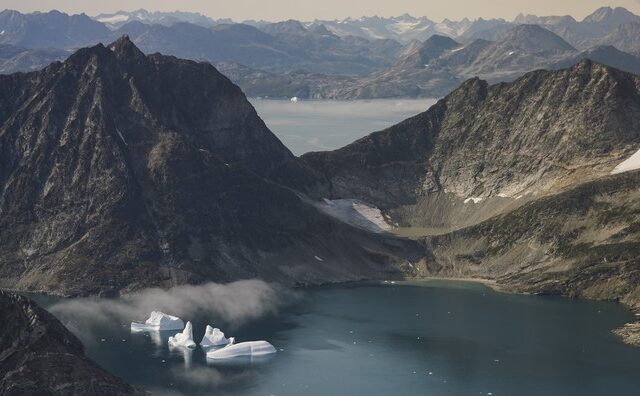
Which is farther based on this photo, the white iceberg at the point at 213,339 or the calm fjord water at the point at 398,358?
the white iceberg at the point at 213,339

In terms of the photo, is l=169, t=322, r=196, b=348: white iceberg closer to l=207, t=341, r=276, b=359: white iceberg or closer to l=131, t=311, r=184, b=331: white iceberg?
l=207, t=341, r=276, b=359: white iceberg

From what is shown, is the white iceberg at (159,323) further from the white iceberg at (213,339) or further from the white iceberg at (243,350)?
the white iceberg at (243,350)

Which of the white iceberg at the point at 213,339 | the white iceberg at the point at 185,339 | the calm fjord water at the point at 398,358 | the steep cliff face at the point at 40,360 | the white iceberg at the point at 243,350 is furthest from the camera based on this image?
the white iceberg at the point at 185,339

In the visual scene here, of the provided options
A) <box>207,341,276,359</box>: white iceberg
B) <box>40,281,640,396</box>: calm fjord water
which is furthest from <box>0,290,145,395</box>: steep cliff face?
<box>207,341,276,359</box>: white iceberg

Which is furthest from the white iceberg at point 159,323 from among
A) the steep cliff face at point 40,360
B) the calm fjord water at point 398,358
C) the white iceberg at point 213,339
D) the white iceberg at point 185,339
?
the steep cliff face at point 40,360

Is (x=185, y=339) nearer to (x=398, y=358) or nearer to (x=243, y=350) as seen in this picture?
(x=243, y=350)

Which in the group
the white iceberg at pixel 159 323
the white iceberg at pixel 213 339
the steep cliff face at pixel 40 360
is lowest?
the white iceberg at pixel 159 323
